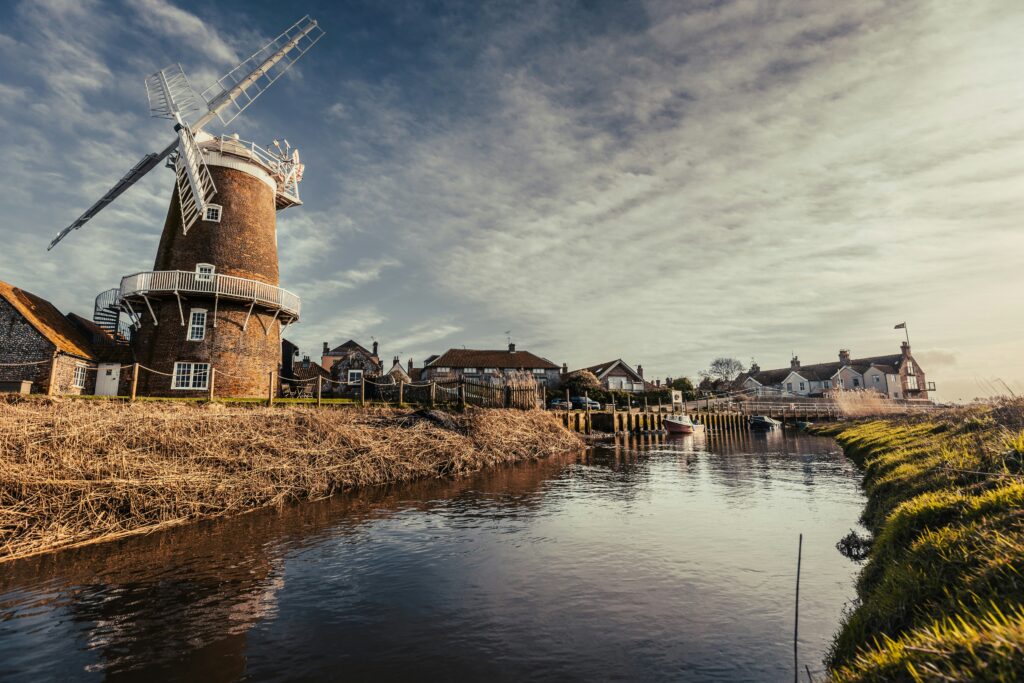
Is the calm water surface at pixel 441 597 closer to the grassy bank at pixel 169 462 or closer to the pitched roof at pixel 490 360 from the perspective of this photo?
the grassy bank at pixel 169 462

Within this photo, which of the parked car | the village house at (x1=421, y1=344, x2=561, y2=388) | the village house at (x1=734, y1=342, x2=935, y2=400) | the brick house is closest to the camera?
the brick house

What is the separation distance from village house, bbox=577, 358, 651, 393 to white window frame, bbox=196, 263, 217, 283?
5132 centimetres

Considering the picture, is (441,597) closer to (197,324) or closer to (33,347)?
(197,324)

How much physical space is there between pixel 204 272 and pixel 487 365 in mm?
42401

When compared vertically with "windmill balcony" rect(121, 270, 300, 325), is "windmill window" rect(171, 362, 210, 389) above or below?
below

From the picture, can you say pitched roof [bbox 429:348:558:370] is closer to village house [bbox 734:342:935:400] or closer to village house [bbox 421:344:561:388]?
village house [bbox 421:344:561:388]

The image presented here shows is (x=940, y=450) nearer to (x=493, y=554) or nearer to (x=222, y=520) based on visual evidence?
(x=493, y=554)

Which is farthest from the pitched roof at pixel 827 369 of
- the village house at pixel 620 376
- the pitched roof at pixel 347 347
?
the pitched roof at pixel 347 347

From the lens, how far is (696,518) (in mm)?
12539

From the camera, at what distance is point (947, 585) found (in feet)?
15.9

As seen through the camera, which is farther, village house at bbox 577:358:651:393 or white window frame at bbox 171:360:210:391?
village house at bbox 577:358:651:393

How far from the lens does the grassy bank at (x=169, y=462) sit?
389 inches

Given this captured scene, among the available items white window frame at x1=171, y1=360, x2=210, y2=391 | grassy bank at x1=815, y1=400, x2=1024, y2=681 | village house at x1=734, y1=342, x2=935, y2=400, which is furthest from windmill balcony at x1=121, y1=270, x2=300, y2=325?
village house at x1=734, y1=342, x2=935, y2=400

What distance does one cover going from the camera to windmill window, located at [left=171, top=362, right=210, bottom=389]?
25.2m
